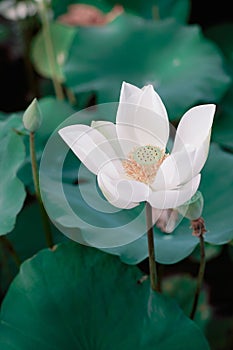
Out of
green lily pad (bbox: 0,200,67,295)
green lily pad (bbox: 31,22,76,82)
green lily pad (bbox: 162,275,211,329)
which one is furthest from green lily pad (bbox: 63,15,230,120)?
green lily pad (bbox: 162,275,211,329)

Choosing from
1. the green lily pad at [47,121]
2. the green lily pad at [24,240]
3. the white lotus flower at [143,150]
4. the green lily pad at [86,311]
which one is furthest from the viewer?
the green lily pad at [24,240]

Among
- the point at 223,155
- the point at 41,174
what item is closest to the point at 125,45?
the point at 223,155

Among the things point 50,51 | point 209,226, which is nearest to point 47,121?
point 50,51

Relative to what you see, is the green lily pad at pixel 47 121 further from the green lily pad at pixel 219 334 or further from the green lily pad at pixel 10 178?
the green lily pad at pixel 219 334

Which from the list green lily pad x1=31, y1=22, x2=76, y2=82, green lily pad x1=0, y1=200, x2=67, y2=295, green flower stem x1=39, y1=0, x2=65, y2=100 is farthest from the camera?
green lily pad x1=31, y1=22, x2=76, y2=82

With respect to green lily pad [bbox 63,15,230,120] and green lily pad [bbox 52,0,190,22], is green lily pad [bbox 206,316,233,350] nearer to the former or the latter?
green lily pad [bbox 63,15,230,120]

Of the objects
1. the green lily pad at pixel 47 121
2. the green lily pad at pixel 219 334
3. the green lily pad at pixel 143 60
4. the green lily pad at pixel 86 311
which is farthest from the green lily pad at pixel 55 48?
the green lily pad at pixel 86 311
